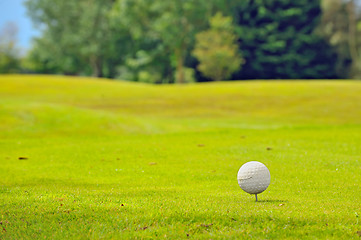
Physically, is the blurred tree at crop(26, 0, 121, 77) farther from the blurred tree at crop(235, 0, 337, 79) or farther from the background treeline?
the blurred tree at crop(235, 0, 337, 79)

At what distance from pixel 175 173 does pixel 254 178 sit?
5.94 meters

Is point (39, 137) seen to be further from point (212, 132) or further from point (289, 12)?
point (289, 12)

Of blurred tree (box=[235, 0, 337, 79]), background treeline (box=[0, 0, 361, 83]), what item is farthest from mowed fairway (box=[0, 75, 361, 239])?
blurred tree (box=[235, 0, 337, 79])

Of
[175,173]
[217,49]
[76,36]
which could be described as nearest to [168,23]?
[217,49]

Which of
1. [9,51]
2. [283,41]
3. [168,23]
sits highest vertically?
[168,23]

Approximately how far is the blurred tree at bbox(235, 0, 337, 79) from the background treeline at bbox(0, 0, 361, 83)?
7.9 inches

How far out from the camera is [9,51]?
98.6m

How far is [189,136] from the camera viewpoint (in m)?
28.4

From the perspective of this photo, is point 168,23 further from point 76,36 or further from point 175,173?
point 175,173

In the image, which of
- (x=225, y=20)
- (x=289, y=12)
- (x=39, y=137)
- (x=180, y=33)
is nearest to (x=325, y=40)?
(x=289, y=12)

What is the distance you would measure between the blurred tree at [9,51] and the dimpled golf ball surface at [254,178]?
92437mm

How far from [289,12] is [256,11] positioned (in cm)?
763

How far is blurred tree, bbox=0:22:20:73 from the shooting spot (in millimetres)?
95250

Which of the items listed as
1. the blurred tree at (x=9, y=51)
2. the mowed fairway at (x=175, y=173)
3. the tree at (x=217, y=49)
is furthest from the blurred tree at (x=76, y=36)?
the mowed fairway at (x=175, y=173)
